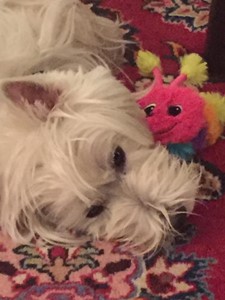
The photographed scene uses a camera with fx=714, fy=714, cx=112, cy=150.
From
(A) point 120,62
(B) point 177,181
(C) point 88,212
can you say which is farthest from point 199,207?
(A) point 120,62

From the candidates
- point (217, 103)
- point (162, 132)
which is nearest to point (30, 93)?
point (162, 132)

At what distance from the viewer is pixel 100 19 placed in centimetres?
177

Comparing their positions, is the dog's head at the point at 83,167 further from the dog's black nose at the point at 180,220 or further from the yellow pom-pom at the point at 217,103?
the yellow pom-pom at the point at 217,103

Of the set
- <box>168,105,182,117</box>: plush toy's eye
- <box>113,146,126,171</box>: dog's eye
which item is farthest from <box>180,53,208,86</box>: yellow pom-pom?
<box>113,146,126,171</box>: dog's eye

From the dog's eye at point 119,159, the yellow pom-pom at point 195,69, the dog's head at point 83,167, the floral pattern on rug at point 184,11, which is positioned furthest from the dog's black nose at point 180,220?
the floral pattern on rug at point 184,11

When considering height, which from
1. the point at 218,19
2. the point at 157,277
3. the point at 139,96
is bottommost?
the point at 157,277

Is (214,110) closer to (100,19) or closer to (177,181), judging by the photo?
(177,181)

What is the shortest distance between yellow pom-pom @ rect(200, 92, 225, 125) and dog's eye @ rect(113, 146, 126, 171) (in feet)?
1.02

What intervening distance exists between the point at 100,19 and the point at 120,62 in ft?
0.39

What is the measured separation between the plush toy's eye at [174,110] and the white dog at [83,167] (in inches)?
4.1

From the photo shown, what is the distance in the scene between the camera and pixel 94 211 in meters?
1.29

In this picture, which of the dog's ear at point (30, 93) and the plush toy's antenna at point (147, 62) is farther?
the plush toy's antenna at point (147, 62)

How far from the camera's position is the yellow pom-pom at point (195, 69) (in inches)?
63.4

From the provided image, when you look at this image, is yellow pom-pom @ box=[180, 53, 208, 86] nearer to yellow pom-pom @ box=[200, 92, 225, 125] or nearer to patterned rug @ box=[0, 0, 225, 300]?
yellow pom-pom @ box=[200, 92, 225, 125]
